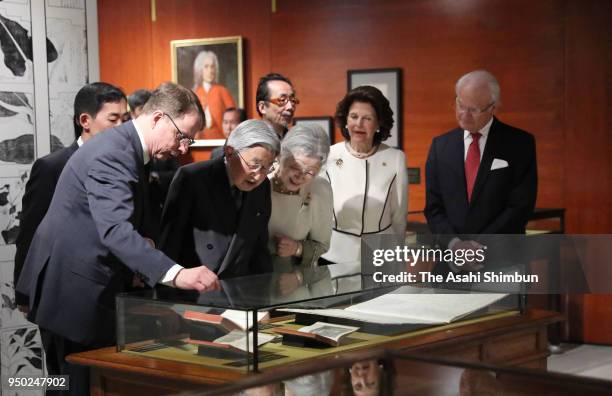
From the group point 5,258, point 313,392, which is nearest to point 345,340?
point 313,392

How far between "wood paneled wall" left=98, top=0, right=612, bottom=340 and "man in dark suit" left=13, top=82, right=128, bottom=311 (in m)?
3.35

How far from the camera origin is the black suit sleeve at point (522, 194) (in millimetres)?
4250

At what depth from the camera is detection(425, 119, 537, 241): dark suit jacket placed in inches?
168

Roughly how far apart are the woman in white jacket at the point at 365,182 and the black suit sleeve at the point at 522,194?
0.49 m

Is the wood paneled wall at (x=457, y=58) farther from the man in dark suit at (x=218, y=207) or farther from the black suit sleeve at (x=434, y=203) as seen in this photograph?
the man in dark suit at (x=218, y=207)

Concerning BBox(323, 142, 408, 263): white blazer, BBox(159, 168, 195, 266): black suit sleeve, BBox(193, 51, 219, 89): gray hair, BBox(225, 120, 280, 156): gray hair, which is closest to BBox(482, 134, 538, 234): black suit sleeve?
BBox(323, 142, 408, 263): white blazer

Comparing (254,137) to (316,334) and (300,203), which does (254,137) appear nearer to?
(300,203)

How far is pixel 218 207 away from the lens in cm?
347

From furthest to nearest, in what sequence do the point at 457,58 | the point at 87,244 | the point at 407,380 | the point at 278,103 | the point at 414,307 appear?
the point at 457,58 → the point at 278,103 → the point at 87,244 → the point at 414,307 → the point at 407,380

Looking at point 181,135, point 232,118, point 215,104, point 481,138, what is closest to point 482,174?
point 481,138

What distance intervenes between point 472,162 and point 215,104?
162 inches

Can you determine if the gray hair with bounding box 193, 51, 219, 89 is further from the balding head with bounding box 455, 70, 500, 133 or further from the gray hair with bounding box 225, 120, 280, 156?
the gray hair with bounding box 225, 120, 280, 156

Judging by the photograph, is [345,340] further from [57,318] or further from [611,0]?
[611,0]

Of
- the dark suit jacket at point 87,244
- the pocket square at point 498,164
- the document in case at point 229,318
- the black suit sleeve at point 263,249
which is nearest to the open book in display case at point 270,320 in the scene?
the document in case at point 229,318
